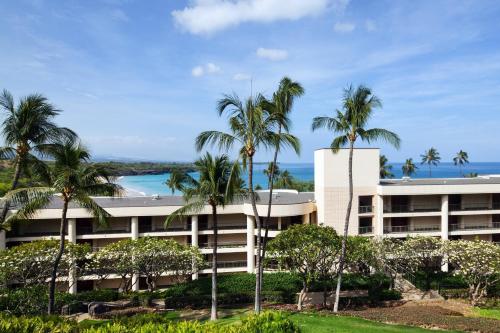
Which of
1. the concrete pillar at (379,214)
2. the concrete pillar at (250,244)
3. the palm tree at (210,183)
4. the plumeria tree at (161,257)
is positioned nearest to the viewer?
the palm tree at (210,183)

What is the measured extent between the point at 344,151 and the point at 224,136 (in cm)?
1972

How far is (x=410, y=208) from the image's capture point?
1563 inches

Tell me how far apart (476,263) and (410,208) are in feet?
43.4

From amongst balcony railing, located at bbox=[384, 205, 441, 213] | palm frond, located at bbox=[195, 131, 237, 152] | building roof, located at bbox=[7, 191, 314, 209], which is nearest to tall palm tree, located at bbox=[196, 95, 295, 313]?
palm frond, located at bbox=[195, 131, 237, 152]

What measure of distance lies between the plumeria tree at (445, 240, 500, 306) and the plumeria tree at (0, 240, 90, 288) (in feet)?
87.5

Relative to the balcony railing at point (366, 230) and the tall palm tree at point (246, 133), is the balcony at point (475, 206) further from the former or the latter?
the tall palm tree at point (246, 133)

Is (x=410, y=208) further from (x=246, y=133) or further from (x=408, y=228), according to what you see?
(x=246, y=133)

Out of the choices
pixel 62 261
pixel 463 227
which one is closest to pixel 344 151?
pixel 463 227

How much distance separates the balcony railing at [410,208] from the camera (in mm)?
38906

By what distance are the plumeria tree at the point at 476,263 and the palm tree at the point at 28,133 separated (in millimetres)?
26763

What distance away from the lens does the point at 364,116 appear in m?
23.6

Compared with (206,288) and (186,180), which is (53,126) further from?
(206,288)

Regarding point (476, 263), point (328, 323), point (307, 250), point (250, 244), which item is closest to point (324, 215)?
point (250, 244)

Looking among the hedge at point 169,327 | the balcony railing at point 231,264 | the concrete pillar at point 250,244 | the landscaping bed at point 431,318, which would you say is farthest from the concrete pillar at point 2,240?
the landscaping bed at point 431,318
